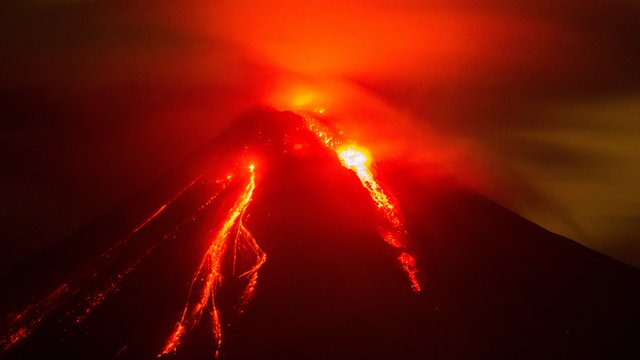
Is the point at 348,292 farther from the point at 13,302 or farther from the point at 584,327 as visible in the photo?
the point at 13,302

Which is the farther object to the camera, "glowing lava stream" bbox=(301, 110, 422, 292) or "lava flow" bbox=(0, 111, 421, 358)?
"glowing lava stream" bbox=(301, 110, 422, 292)

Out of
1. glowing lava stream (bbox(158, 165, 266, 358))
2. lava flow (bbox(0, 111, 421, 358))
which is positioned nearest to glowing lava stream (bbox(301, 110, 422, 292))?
lava flow (bbox(0, 111, 421, 358))

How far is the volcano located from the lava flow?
44 mm

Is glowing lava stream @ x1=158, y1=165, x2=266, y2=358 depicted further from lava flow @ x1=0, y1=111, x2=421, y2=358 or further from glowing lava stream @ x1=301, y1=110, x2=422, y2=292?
glowing lava stream @ x1=301, y1=110, x2=422, y2=292

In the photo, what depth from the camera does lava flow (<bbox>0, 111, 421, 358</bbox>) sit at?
1259 centimetres

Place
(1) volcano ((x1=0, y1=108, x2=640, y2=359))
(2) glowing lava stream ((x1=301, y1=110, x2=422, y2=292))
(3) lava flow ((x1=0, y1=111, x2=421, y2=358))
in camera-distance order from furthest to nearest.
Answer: (2) glowing lava stream ((x1=301, y1=110, x2=422, y2=292)) < (3) lava flow ((x1=0, y1=111, x2=421, y2=358)) < (1) volcano ((x1=0, y1=108, x2=640, y2=359))

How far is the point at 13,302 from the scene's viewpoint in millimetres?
14227

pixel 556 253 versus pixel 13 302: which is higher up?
pixel 13 302

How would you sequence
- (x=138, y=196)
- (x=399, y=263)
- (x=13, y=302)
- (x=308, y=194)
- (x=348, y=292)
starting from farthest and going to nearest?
(x=138, y=196)
(x=308, y=194)
(x=13, y=302)
(x=399, y=263)
(x=348, y=292)

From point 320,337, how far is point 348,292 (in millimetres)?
1414

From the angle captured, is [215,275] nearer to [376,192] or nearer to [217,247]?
[217,247]

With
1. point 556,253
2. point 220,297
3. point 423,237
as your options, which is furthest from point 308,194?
point 556,253

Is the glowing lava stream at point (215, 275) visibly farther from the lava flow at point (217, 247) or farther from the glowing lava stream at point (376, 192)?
the glowing lava stream at point (376, 192)

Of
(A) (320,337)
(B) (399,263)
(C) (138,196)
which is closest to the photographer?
(A) (320,337)
